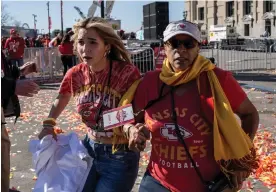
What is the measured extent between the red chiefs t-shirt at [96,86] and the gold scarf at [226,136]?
72 cm


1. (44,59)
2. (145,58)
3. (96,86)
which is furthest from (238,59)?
(96,86)

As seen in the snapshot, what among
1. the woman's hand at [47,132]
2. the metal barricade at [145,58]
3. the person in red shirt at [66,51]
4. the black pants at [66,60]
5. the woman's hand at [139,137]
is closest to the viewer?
the woman's hand at [139,137]

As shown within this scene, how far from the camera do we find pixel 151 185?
8.68 ft

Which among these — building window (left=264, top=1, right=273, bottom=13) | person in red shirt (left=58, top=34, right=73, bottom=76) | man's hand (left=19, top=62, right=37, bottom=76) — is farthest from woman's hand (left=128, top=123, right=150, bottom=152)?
building window (left=264, top=1, right=273, bottom=13)

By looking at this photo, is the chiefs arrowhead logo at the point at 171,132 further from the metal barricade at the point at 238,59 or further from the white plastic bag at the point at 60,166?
the metal barricade at the point at 238,59

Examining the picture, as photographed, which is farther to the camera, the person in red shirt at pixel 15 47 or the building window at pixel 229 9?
the building window at pixel 229 9

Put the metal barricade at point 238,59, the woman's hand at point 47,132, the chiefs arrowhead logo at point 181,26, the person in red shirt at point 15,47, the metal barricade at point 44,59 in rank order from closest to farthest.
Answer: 1. the chiefs arrowhead logo at point 181,26
2. the woman's hand at point 47,132
3. the person in red shirt at point 15,47
4. the metal barricade at point 44,59
5. the metal barricade at point 238,59

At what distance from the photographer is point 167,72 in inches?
100

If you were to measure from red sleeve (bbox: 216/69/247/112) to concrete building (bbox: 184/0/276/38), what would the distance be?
51.8 meters

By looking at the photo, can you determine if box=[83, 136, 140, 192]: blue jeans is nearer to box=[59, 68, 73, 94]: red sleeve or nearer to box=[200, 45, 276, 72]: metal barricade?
box=[59, 68, 73, 94]: red sleeve

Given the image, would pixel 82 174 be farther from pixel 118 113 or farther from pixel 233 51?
pixel 233 51

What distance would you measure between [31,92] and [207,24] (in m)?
73.2

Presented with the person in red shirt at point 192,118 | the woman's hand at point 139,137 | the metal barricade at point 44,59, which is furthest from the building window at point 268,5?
the woman's hand at point 139,137

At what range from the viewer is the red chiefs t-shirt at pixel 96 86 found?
10.1 feet
